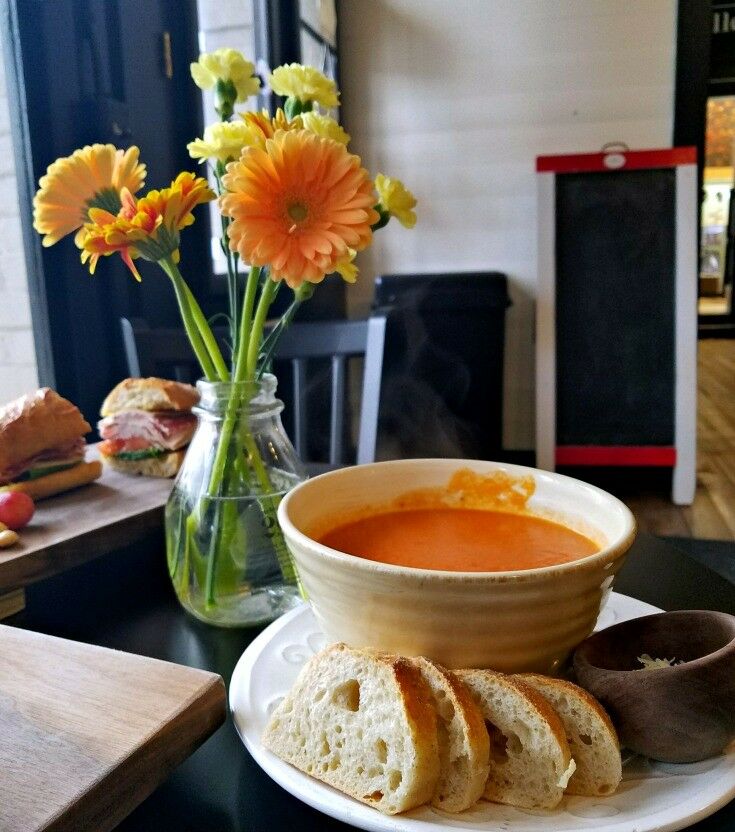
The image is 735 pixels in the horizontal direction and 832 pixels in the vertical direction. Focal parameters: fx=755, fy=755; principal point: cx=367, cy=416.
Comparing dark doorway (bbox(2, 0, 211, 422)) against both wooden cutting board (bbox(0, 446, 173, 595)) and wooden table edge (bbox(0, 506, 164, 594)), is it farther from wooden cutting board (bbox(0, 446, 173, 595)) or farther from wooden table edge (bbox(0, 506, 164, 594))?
wooden table edge (bbox(0, 506, 164, 594))

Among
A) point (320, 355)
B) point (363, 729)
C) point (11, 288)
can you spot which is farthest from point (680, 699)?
point (11, 288)

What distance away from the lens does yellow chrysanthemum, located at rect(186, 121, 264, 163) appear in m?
0.62

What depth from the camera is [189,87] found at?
2242 mm

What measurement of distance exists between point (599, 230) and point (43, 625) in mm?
2818

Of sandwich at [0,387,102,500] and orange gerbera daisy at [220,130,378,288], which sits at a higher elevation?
orange gerbera daisy at [220,130,378,288]

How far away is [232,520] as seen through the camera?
714mm

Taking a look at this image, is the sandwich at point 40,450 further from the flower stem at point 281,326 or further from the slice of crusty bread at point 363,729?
the slice of crusty bread at point 363,729

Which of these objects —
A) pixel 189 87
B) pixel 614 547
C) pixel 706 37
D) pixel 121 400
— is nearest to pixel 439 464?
pixel 614 547

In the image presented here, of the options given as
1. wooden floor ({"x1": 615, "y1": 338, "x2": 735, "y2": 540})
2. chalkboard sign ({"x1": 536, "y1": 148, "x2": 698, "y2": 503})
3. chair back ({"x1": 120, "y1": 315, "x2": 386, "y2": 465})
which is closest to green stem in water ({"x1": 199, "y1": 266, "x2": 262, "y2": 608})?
chair back ({"x1": 120, "y1": 315, "x2": 386, "y2": 465})

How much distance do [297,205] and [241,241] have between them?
59mm

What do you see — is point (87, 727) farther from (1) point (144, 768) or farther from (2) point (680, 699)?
(2) point (680, 699)

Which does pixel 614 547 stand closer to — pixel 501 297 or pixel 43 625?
pixel 43 625

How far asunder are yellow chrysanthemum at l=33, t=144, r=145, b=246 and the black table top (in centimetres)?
37

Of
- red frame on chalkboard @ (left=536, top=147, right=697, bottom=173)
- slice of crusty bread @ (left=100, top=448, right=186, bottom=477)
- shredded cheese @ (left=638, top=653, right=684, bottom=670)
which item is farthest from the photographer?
red frame on chalkboard @ (left=536, top=147, right=697, bottom=173)
